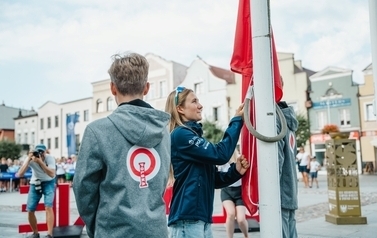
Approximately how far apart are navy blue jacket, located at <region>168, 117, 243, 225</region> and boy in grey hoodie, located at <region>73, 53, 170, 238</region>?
1.62ft

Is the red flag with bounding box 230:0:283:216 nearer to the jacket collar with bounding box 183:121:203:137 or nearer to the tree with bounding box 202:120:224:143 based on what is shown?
the jacket collar with bounding box 183:121:203:137

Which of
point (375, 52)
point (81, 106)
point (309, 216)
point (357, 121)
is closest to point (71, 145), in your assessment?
point (81, 106)

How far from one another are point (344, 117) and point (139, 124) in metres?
36.5

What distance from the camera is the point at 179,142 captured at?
2.81 meters

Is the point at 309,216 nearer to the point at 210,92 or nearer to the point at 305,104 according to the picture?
the point at 305,104

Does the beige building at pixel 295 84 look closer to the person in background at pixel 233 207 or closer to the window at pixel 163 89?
the window at pixel 163 89

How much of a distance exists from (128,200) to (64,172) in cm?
2239

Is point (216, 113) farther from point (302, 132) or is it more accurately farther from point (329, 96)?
point (329, 96)

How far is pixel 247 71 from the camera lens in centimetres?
274

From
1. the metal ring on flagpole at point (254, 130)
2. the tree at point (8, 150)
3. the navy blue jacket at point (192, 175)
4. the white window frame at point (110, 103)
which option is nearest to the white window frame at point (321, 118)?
the white window frame at point (110, 103)

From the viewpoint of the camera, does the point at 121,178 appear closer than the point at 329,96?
Yes

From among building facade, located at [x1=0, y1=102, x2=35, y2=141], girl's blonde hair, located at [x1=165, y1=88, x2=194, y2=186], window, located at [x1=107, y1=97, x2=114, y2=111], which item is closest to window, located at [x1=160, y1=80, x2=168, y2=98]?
window, located at [x1=107, y1=97, x2=114, y2=111]

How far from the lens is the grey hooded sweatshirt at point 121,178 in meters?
2.08

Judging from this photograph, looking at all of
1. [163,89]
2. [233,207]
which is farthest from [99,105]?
[233,207]
